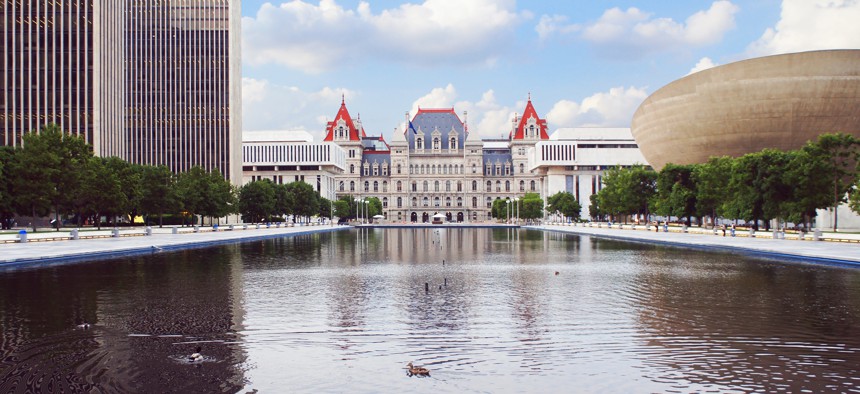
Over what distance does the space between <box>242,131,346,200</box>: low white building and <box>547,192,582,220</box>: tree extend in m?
52.8

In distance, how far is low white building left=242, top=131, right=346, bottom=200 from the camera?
6181 inches

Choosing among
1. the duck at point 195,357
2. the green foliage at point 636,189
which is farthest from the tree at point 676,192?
the duck at point 195,357

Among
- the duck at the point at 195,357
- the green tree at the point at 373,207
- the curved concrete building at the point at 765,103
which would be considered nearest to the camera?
the duck at the point at 195,357

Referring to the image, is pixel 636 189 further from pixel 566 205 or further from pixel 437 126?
pixel 437 126

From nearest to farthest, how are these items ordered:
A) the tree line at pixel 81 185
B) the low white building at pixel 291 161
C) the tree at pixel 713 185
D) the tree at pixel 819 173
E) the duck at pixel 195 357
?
the duck at pixel 195 357, the tree line at pixel 81 185, the tree at pixel 819 173, the tree at pixel 713 185, the low white building at pixel 291 161

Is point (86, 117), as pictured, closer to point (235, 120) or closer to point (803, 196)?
point (235, 120)

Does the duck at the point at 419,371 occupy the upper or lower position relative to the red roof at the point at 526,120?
lower

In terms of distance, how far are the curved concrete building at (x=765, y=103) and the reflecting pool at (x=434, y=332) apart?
210 ft

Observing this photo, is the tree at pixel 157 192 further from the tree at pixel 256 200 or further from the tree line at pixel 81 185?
the tree at pixel 256 200

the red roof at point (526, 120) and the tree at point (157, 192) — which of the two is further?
the red roof at point (526, 120)

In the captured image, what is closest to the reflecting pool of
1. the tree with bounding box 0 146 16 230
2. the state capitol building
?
the tree with bounding box 0 146 16 230

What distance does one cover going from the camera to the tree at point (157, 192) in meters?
68.3

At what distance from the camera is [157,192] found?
6888 cm

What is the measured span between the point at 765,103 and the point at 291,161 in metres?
103
